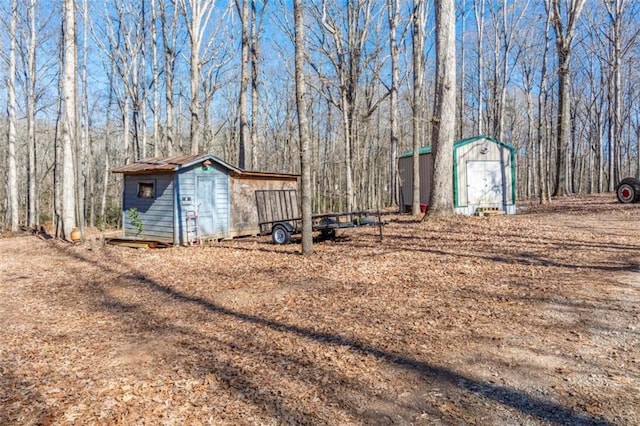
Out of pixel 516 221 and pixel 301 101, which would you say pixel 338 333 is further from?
pixel 516 221

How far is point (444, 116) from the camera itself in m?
11.2

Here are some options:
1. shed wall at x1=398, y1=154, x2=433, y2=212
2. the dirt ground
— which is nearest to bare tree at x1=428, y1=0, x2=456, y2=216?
the dirt ground

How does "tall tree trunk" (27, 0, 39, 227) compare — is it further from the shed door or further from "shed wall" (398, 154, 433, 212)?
"shed wall" (398, 154, 433, 212)

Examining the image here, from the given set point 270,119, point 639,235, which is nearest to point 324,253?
point 639,235

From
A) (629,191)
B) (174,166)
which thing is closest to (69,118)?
(174,166)

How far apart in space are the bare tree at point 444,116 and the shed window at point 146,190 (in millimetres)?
8456

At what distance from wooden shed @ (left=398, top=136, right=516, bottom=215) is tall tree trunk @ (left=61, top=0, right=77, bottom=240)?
484 inches

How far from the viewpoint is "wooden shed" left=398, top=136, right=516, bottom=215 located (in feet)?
49.3

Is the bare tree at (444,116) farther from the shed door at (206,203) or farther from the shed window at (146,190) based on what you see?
the shed window at (146,190)

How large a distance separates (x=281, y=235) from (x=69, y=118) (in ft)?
25.6

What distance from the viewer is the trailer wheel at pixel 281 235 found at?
10711 mm

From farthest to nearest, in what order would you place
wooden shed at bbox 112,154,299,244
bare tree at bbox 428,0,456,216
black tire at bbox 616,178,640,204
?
1. black tire at bbox 616,178,640,204
2. wooden shed at bbox 112,154,299,244
3. bare tree at bbox 428,0,456,216

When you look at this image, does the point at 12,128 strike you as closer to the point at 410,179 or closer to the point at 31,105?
the point at 31,105

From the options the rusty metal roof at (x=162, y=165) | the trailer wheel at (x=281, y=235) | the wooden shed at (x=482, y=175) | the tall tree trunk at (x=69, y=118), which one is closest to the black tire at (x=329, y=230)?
the trailer wheel at (x=281, y=235)
